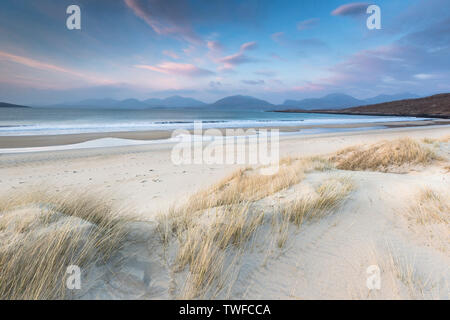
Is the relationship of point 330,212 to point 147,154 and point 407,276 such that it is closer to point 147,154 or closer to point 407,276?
point 407,276

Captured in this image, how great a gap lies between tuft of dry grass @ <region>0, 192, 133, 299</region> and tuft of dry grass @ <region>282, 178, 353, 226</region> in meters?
2.07

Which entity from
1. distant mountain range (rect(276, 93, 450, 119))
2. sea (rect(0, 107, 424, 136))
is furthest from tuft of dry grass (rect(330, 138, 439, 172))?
distant mountain range (rect(276, 93, 450, 119))

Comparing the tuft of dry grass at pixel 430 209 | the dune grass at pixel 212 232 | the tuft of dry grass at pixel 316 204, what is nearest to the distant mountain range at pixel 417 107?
the tuft of dry grass at pixel 430 209

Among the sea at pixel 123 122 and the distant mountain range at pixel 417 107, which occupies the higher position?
the distant mountain range at pixel 417 107

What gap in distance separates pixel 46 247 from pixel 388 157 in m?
7.62

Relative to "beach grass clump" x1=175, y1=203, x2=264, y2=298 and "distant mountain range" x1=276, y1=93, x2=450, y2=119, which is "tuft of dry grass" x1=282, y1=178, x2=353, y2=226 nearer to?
"beach grass clump" x1=175, y1=203, x2=264, y2=298

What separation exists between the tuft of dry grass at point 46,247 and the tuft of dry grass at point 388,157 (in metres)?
6.16

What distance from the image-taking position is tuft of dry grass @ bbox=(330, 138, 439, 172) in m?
5.75

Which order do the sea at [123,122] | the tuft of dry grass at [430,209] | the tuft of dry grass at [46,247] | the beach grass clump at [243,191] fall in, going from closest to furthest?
the tuft of dry grass at [46,247] < the tuft of dry grass at [430,209] < the beach grass clump at [243,191] < the sea at [123,122]

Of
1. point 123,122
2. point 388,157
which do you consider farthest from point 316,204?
point 123,122

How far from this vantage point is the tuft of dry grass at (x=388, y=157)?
18.9 ft

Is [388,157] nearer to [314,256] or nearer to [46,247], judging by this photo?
[314,256]

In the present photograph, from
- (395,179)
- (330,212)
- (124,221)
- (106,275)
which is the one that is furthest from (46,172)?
(395,179)

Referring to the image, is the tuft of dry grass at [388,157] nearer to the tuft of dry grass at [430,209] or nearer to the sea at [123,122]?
the tuft of dry grass at [430,209]
